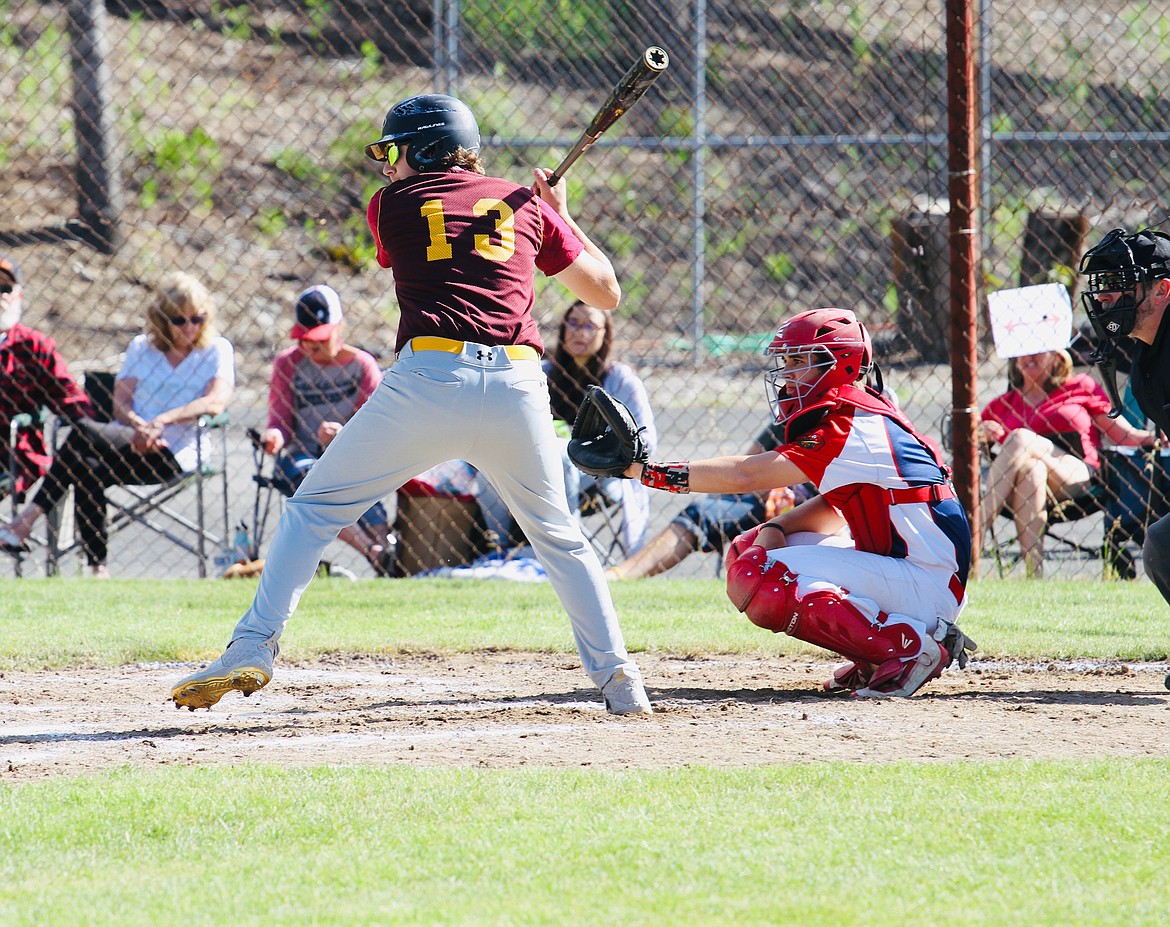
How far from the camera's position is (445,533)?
8.25 meters

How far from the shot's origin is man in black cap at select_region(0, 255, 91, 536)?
8617mm

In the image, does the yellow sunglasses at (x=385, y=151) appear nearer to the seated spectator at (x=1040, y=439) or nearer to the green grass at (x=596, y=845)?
the green grass at (x=596, y=845)

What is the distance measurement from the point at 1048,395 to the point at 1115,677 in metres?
3.29

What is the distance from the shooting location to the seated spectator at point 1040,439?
7.88 m

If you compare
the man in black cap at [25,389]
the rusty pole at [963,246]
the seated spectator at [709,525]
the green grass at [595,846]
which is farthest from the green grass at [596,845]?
the man in black cap at [25,389]

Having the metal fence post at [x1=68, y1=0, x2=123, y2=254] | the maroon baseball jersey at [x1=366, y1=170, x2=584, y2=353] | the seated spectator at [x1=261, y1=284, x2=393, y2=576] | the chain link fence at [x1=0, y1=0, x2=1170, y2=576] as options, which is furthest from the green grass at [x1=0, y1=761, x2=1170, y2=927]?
the metal fence post at [x1=68, y1=0, x2=123, y2=254]

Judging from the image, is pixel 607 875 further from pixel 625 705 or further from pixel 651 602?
pixel 651 602

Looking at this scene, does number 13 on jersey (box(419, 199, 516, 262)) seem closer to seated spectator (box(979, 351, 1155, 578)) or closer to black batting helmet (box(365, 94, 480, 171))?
black batting helmet (box(365, 94, 480, 171))

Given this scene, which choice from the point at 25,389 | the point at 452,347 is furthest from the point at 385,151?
the point at 25,389

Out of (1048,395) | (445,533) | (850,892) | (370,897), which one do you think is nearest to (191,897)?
(370,897)

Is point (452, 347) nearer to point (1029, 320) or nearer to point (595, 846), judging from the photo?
point (595, 846)

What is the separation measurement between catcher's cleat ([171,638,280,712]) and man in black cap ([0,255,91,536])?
4.63 m

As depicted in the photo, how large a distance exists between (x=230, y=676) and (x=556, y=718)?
99cm

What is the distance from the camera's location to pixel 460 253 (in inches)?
173
